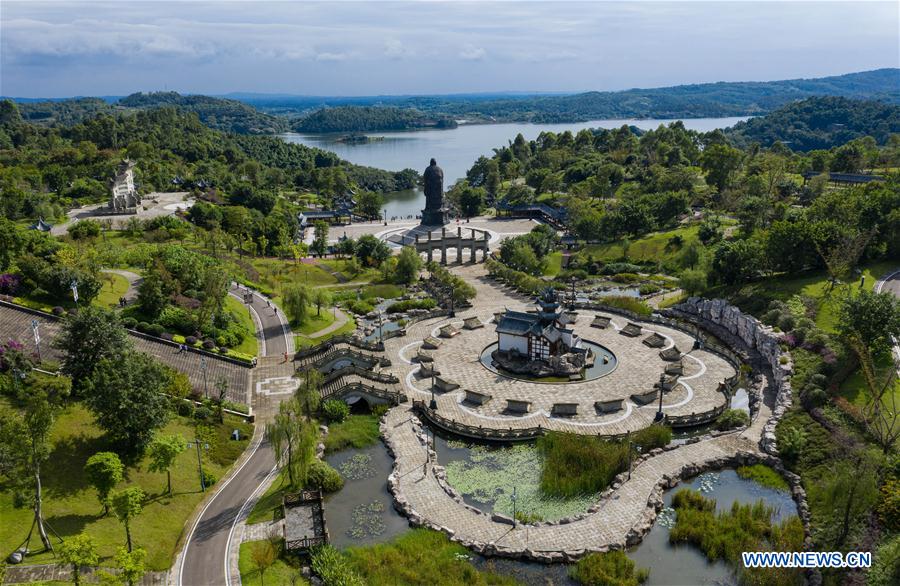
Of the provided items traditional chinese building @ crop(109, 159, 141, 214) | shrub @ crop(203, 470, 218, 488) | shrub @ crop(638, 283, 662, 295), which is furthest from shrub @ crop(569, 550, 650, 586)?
traditional chinese building @ crop(109, 159, 141, 214)

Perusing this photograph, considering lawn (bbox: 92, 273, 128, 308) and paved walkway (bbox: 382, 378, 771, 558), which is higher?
lawn (bbox: 92, 273, 128, 308)

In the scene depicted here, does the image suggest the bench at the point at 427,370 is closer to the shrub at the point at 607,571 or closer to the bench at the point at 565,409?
the bench at the point at 565,409

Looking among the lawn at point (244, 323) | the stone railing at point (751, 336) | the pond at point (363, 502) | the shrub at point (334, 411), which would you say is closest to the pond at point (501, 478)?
the pond at point (363, 502)

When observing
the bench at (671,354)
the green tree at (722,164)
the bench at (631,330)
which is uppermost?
the green tree at (722,164)

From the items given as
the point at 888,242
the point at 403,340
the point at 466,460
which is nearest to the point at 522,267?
the point at 403,340

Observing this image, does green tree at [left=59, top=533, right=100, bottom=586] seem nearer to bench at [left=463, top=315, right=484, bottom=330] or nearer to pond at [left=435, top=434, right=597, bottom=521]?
pond at [left=435, top=434, right=597, bottom=521]

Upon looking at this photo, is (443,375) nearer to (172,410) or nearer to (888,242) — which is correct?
(172,410)
